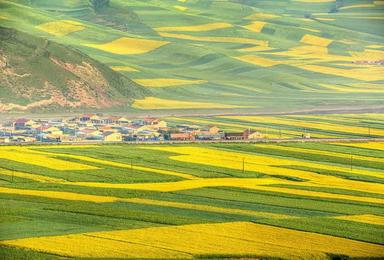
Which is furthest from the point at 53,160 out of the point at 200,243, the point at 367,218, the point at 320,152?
the point at 200,243

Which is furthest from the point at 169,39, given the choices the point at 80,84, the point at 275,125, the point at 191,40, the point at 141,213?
the point at 141,213

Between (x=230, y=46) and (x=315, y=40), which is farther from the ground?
(x=315, y=40)

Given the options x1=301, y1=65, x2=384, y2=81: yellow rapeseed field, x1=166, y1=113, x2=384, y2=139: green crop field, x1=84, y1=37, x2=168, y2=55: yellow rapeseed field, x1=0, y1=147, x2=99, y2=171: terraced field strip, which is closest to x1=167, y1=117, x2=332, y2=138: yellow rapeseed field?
x1=166, y1=113, x2=384, y2=139: green crop field

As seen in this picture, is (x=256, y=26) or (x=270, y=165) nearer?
(x=270, y=165)

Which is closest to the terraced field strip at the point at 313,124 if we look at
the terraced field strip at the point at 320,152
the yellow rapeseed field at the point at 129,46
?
the terraced field strip at the point at 320,152

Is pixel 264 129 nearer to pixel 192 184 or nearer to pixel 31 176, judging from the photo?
pixel 192 184

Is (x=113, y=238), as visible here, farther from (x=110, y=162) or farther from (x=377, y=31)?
(x=377, y=31)
